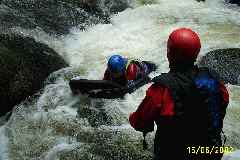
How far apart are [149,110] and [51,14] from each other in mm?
7969

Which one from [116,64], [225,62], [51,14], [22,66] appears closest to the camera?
[116,64]

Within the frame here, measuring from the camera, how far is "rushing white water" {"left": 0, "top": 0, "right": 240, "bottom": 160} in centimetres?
577

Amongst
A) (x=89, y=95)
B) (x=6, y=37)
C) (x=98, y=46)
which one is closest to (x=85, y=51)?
(x=98, y=46)

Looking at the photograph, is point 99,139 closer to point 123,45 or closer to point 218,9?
point 123,45

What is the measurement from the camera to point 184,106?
10.1ft

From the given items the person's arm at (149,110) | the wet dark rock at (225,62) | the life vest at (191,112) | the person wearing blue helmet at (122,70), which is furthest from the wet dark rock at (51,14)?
the life vest at (191,112)

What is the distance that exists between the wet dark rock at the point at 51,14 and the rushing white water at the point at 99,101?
344mm

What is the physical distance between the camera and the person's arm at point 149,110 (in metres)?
3.06

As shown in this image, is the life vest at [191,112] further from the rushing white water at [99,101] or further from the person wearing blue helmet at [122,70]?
the person wearing blue helmet at [122,70]

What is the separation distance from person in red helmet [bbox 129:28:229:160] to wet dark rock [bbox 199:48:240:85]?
4472 mm

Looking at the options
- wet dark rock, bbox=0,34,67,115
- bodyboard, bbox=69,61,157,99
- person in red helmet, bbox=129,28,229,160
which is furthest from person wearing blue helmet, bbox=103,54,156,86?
person in red helmet, bbox=129,28,229,160

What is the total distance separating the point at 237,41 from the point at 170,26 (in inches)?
75.1
